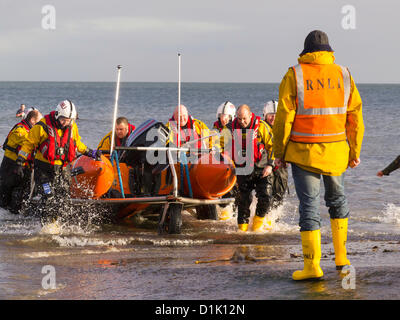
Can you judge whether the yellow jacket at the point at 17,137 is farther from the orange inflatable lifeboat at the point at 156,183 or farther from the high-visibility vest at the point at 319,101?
the high-visibility vest at the point at 319,101

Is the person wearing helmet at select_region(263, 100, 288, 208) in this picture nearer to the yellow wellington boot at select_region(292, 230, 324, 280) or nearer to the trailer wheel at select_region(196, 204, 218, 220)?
the trailer wheel at select_region(196, 204, 218, 220)

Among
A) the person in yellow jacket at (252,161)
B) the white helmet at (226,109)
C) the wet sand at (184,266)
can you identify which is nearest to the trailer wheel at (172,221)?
the wet sand at (184,266)

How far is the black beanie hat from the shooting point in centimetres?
537

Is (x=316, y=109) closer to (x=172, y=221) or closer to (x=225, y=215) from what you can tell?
(x=172, y=221)

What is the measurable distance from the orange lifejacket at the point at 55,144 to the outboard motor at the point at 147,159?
2.68 ft

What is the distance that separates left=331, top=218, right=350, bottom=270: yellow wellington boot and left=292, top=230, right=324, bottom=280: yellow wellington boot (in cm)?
23

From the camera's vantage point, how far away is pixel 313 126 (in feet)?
17.6

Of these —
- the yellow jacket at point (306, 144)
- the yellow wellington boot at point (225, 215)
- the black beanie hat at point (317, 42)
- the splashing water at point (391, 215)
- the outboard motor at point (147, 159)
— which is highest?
the black beanie hat at point (317, 42)

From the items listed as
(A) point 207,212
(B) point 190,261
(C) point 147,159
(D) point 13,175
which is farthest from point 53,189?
(B) point 190,261

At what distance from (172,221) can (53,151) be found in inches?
68.3

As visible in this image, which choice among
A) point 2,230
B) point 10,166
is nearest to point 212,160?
point 2,230

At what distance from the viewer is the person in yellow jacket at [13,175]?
10820mm

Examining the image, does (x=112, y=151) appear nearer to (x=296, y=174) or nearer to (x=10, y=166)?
(x=10, y=166)

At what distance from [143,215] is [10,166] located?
2.49m
